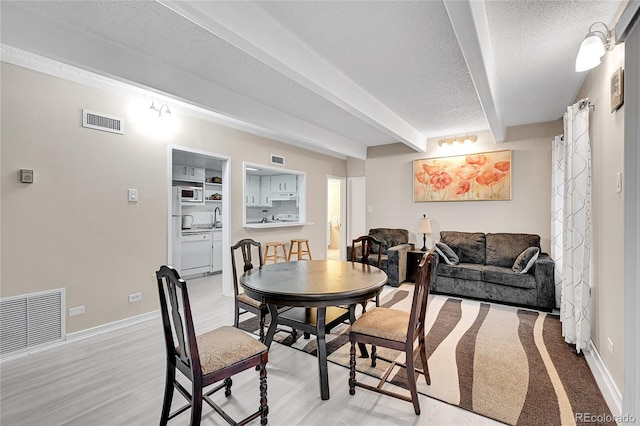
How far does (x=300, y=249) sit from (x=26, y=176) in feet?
12.4

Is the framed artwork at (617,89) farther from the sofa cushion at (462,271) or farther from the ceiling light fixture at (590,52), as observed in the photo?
the sofa cushion at (462,271)

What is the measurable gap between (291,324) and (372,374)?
2.42ft

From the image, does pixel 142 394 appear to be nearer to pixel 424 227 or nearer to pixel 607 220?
pixel 607 220

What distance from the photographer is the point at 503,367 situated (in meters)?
2.40

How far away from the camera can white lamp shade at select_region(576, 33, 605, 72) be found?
6.19 feet

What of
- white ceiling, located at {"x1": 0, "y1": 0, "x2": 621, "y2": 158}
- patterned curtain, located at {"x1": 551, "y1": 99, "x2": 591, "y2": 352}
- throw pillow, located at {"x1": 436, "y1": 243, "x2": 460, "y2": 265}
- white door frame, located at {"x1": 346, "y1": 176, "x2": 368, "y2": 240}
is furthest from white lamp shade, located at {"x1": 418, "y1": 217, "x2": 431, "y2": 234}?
patterned curtain, located at {"x1": 551, "y1": 99, "x2": 591, "y2": 352}

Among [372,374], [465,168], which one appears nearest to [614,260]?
[372,374]

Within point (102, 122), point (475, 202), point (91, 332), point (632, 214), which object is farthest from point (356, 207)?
point (632, 214)

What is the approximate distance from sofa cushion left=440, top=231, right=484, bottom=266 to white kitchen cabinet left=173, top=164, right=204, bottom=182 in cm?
500

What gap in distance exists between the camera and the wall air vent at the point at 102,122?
3.03 meters

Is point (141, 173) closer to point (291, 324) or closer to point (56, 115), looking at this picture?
point (56, 115)

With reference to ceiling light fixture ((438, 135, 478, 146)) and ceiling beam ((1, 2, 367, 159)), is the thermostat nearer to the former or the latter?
ceiling beam ((1, 2, 367, 159))

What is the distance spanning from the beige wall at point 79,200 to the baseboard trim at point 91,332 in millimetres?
53

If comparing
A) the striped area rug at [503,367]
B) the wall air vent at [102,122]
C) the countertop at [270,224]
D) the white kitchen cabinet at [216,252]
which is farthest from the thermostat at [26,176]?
the white kitchen cabinet at [216,252]
